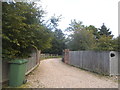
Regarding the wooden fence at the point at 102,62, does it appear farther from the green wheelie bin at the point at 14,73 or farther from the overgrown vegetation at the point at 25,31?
the green wheelie bin at the point at 14,73

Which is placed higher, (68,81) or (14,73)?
(14,73)

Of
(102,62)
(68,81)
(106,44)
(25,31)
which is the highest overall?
(25,31)

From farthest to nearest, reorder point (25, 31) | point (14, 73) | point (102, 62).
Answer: point (102, 62) → point (25, 31) → point (14, 73)

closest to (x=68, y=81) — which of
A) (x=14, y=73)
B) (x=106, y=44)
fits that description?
(x=14, y=73)

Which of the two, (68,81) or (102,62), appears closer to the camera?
(68,81)

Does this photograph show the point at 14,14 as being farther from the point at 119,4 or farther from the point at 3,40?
the point at 119,4

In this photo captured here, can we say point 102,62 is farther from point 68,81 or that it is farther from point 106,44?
point 68,81

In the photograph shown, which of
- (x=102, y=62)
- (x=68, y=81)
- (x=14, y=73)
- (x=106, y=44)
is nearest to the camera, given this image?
(x=14, y=73)

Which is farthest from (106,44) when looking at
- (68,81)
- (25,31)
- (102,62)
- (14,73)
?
(14,73)

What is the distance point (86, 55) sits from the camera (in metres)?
13.4

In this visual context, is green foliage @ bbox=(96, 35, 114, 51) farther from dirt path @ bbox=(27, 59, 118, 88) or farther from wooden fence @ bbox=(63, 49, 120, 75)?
dirt path @ bbox=(27, 59, 118, 88)

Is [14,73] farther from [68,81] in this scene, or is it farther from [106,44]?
[106,44]

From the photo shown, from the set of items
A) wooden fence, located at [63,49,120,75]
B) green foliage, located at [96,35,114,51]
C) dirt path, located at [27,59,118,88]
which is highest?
green foliage, located at [96,35,114,51]

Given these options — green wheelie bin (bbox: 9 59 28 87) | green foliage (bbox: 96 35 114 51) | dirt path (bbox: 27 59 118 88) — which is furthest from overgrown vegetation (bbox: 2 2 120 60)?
dirt path (bbox: 27 59 118 88)
